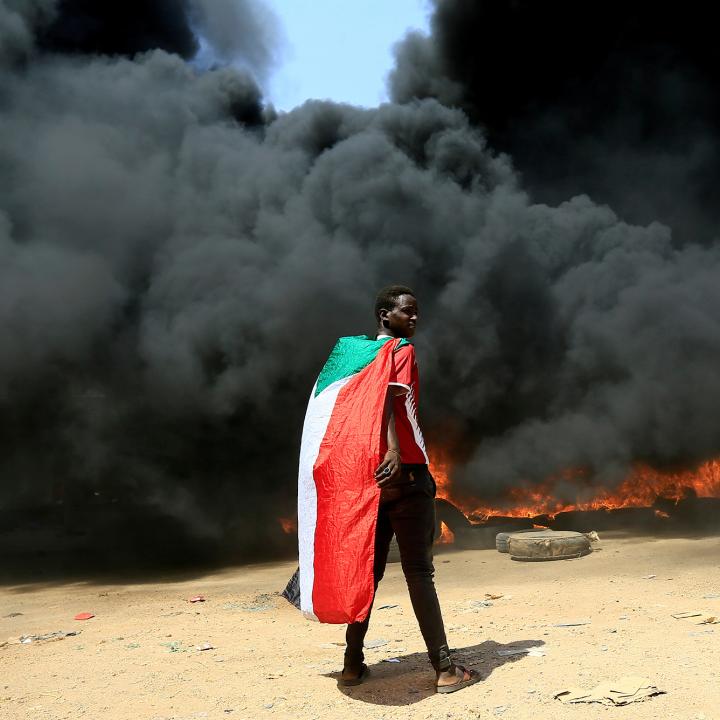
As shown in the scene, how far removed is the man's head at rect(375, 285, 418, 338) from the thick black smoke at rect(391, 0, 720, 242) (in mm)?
13142

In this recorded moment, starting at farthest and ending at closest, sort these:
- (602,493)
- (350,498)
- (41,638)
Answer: (602,493)
(41,638)
(350,498)

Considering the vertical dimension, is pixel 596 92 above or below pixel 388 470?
above

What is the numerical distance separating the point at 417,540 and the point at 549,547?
479 centimetres

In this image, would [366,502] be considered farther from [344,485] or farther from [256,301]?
[256,301]

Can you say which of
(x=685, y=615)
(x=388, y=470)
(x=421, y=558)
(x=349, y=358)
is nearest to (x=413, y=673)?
(x=421, y=558)

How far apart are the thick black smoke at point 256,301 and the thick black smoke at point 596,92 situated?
1.59 metres

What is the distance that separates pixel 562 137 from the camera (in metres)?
15.2

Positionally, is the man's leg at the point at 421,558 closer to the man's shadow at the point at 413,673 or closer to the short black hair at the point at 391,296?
the man's shadow at the point at 413,673

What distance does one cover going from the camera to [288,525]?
11281mm

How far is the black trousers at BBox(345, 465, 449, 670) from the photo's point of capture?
112 inches

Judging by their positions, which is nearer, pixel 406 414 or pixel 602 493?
pixel 406 414

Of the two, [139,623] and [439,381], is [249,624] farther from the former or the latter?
[439,381]

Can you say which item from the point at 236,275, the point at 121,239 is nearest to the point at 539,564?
the point at 236,275

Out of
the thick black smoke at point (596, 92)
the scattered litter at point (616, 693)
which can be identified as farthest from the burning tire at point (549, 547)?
the thick black smoke at point (596, 92)
